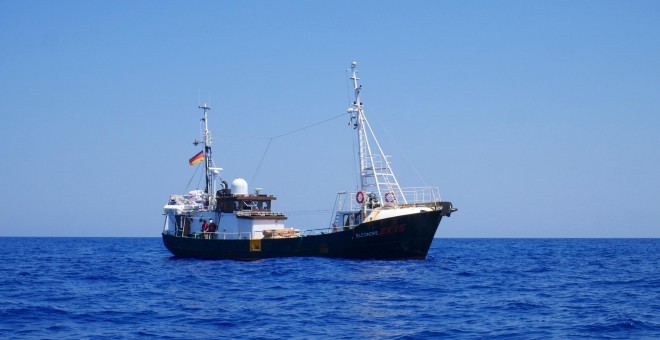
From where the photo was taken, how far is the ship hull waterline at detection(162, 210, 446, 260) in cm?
4606

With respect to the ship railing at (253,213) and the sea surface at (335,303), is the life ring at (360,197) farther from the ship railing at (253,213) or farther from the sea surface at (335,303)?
the ship railing at (253,213)

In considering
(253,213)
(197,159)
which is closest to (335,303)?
(253,213)

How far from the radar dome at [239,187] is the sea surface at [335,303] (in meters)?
14.7

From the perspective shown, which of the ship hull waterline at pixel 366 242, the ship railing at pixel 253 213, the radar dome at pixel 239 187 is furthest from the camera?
the radar dome at pixel 239 187

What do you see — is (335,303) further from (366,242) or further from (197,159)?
(197,159)

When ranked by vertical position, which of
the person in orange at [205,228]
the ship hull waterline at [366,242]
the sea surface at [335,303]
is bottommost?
the sea surface at [335,303]

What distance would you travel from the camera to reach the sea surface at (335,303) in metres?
21.7

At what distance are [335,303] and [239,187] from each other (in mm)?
31793

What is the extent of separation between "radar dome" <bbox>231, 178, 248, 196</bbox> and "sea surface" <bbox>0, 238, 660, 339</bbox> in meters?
14.7

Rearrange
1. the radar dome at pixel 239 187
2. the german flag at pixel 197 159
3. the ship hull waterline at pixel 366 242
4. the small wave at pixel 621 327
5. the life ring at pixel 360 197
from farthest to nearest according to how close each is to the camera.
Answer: the german flag at pixel 197 159, the radar dome at pixel 239 187, the life ring at pixel 360 197, the ship hull waterline at pixel 366 242, the small wave at pixel 621 327

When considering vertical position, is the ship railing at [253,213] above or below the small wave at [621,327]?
above

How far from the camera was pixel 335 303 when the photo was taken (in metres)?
27.5

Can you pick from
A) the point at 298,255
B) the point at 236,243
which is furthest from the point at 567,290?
the point at 236,243

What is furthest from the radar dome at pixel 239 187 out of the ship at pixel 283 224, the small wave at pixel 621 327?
the small wave at pixel 621 327
